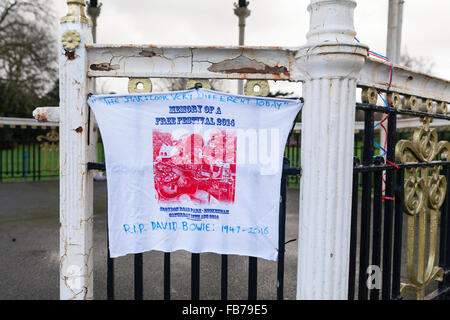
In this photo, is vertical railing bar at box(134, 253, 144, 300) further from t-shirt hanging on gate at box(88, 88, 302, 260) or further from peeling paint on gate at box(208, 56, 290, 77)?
peeling paint on gate at box(208, 56, 290, 77)

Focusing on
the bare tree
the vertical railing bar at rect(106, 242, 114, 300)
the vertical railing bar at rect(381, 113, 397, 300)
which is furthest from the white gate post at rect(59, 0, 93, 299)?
the bare tree

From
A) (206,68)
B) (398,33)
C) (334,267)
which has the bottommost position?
(334,267)

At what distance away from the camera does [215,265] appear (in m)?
3.95

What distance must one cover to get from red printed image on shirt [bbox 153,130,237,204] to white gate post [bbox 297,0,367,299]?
37 centimetres

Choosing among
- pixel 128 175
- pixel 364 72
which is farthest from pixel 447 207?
pixel 128 175

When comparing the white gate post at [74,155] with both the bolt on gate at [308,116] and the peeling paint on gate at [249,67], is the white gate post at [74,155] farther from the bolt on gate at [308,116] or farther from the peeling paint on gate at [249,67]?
the peeling paint on gate at [249,67]

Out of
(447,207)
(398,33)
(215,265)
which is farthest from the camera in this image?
(398,33)

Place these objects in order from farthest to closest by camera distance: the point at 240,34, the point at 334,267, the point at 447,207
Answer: the point at 240,34 < the point at 447,207 < the point at 334,267

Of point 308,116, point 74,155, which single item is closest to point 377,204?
point 308,116

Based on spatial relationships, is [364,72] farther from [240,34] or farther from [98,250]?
[240,34]

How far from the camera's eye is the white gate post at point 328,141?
1.67 m

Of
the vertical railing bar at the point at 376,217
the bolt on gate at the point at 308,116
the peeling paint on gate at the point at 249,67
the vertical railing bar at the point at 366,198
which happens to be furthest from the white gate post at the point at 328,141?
the vertical railing bar at the point at 376,217

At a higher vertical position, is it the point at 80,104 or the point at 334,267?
the point at 80,104

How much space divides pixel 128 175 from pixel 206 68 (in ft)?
2.20
